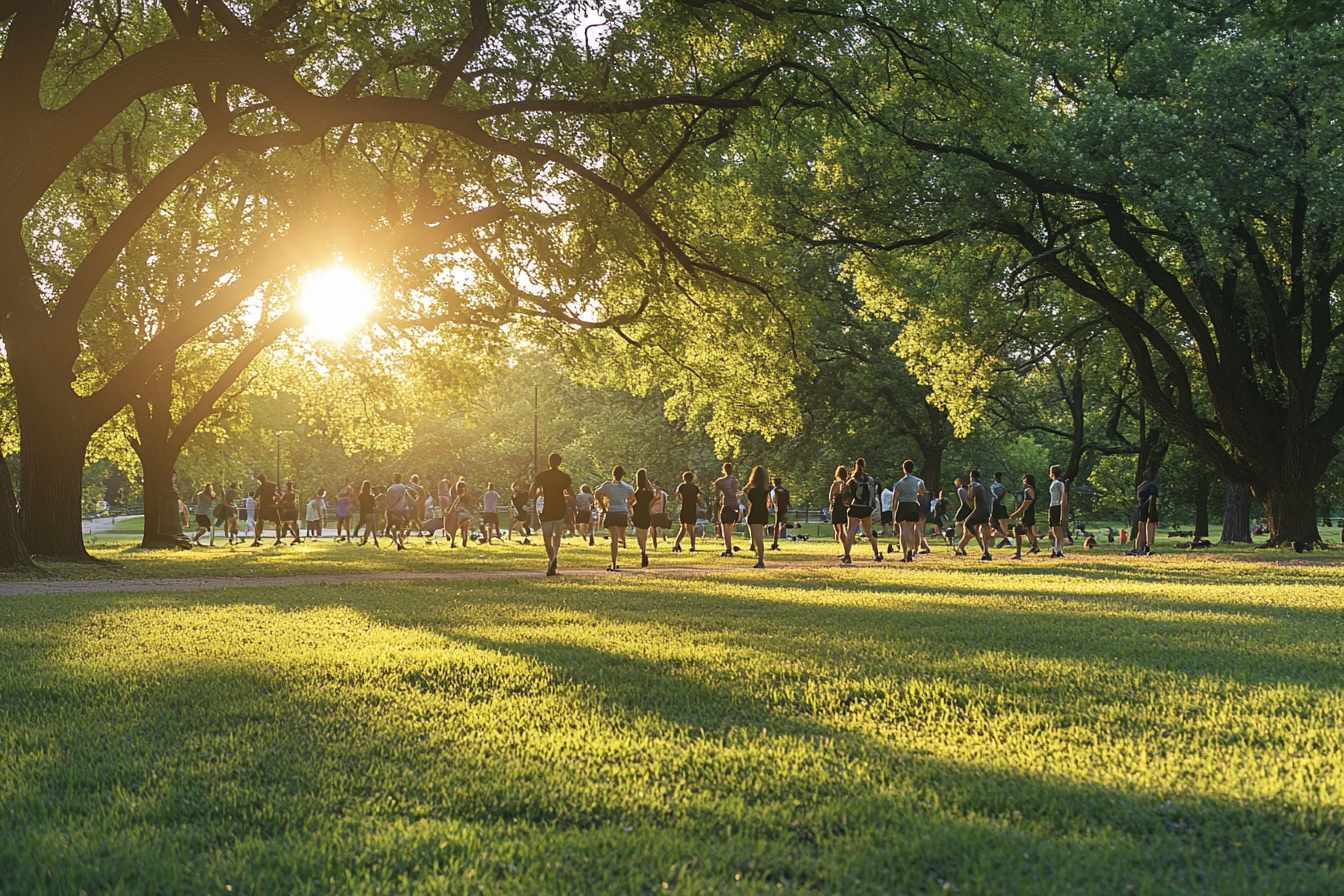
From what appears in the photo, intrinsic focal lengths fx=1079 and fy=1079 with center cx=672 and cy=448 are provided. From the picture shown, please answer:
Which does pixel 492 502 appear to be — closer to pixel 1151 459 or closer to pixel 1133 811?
pixel 1151 459

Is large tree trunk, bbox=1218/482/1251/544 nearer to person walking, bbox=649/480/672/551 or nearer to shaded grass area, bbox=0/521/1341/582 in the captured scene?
shaded grass area, bbox=0/521/1341/582

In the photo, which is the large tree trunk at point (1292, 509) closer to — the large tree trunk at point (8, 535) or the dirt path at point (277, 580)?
the dirt path at point (277, 580)

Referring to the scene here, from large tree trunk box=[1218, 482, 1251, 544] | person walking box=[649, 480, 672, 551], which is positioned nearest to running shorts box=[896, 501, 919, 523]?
person walking box=[649, 480, 672, 551]

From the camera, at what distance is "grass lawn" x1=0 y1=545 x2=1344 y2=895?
3.40m

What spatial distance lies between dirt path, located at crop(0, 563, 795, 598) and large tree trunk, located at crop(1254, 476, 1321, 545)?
14.4 meters

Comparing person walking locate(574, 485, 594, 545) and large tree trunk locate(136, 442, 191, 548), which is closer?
large tree trunk locate(136, 442, 191, 548)

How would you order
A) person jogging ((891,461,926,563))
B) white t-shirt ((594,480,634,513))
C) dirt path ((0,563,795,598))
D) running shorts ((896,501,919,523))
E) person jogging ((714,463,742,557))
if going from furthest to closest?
person jogging ((714,463,742,557)), running shorts ((896,501,919,523)), person jogging ((891,461,926,563)), white t-shirt ((594,480,634,513)), dirt path ((0,563,795,598))

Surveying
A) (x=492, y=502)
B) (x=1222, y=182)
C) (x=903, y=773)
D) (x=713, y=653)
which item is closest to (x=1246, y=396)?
(x=1222, y=182)

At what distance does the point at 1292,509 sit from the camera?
86.0ft

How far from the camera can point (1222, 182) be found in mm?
21281

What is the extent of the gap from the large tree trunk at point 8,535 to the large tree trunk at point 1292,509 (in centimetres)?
2641

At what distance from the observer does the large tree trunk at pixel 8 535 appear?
51.7ft

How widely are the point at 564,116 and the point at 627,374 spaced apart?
1045cm

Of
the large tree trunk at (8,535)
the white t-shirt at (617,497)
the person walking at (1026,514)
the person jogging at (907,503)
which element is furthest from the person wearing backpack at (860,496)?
the large tree trunk at (8,535)
